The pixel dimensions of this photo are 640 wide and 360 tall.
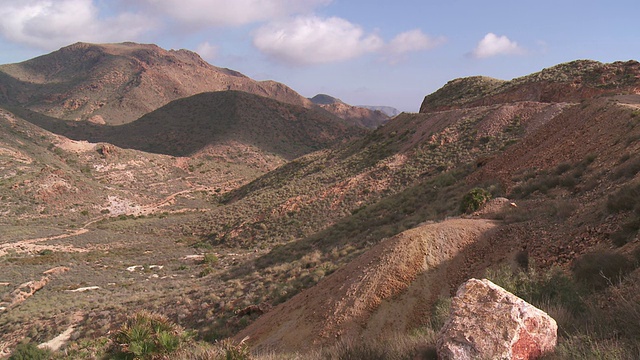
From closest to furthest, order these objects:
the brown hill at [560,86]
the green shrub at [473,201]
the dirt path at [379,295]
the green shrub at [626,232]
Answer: the green shrub at [626,232]
the dirt path at [379,295]
the green shrub at [473,201]
the brown hill at [560,86]

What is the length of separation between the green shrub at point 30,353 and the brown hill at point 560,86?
122 feet

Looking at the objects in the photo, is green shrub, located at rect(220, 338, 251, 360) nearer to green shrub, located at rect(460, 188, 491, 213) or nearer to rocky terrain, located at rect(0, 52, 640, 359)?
rocky terrain, located at rect(0, 52, 640, 359)

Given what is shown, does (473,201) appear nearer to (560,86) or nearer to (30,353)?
(30,353)

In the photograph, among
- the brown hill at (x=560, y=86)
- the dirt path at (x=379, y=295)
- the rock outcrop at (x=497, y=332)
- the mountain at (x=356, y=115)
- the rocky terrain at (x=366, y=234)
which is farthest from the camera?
the mountain at (x=356, y=115)

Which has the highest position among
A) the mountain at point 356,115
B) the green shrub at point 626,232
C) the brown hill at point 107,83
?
the brown hill at point 107,83

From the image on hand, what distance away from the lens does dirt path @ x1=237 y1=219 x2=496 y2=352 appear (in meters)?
7.79

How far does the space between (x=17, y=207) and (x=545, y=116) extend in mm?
53073

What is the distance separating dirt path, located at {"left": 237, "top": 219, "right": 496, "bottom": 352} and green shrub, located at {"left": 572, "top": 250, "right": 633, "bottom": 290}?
2719mm

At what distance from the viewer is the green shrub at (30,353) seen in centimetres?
1266

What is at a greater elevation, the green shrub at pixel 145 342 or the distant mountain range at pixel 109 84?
the distant mountain range at pixel 109 84

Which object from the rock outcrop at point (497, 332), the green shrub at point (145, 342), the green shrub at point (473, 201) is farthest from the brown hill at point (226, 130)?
the rock outcrop at point (497, 332)

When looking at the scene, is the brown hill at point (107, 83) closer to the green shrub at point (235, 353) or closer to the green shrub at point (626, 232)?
the green shrub at point (235, 353)

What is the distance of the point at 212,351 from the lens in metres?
5.66

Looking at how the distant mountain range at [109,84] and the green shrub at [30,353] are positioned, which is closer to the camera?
the green shrub at [30,353]
